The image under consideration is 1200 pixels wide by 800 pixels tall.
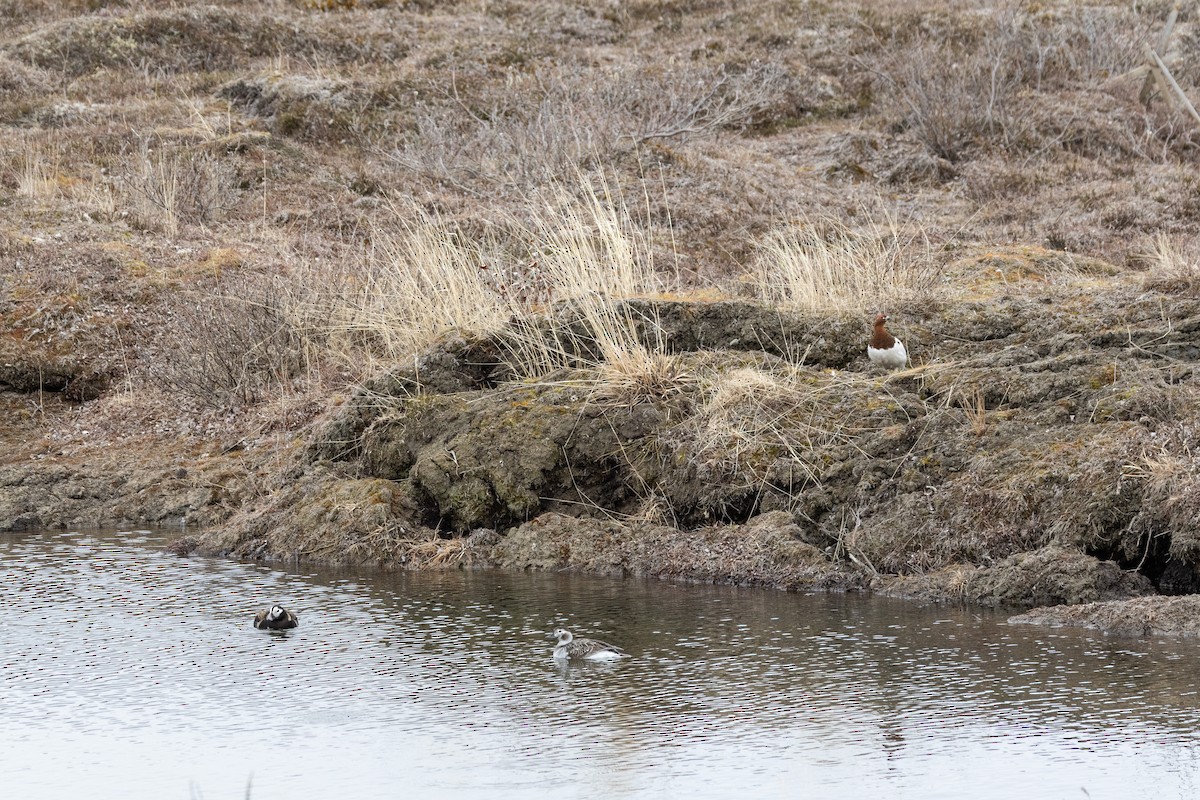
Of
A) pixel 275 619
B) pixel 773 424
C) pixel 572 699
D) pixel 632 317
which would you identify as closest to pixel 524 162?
pixel 632 317

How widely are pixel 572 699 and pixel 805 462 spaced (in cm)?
358

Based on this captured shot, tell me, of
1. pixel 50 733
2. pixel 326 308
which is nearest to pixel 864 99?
pixel 326 308

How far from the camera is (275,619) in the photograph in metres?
7.36

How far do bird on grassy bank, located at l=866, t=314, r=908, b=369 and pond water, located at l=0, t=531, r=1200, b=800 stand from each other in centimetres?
237

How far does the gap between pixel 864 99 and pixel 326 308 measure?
46.5 feet

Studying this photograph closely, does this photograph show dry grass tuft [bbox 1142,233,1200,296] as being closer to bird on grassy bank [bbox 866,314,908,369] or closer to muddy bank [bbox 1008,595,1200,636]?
bird on grassy bank [bbox 866,314,908,369]

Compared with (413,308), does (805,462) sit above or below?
below

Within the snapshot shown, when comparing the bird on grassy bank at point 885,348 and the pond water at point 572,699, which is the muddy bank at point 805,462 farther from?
the pond water at point 572,699

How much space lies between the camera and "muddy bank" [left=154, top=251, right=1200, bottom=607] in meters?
7.88

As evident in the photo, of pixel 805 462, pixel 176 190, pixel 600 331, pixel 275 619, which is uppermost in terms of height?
pixel 176 190

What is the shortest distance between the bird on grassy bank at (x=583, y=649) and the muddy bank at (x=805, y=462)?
2.02 meters

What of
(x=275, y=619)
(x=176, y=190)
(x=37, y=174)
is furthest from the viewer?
(x=37, y=174)

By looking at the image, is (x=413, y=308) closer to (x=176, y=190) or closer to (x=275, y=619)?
(x=275, y=619)

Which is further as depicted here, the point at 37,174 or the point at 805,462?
the point at 37,174
